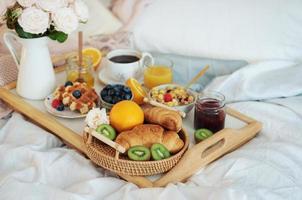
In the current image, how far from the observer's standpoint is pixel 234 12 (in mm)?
→ 1679

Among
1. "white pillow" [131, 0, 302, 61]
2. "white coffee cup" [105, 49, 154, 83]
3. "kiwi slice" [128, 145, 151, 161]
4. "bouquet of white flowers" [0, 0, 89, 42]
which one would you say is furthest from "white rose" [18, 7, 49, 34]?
"white pillow" [131, 0, 302, 61]

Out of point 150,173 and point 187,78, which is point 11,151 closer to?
point 150,173

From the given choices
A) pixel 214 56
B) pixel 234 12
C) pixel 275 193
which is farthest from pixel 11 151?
pixel 234 12

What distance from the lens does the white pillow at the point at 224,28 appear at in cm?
161

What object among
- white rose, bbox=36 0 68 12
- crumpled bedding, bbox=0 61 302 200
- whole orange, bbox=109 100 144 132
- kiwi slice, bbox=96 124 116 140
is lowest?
crumpled bedding, bbox=0 61 302 200

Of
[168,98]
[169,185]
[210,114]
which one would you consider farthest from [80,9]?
[169,185]

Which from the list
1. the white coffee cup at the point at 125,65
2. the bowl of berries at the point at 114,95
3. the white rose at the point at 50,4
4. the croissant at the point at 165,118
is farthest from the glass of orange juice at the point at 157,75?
the white rose at the point at 50,4

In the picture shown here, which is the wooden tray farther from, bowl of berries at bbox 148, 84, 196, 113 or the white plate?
bowl of berries at bbox 148, 84, 196, 113

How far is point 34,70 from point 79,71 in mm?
145

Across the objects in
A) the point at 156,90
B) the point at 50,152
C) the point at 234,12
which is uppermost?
the point at 234,12

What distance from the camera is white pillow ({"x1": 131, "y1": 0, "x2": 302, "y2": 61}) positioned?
1612 millimetres

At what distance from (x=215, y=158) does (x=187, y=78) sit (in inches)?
21.9

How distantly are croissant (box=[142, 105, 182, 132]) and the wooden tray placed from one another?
0.23 ft

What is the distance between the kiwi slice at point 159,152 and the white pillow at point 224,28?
0.72 m
